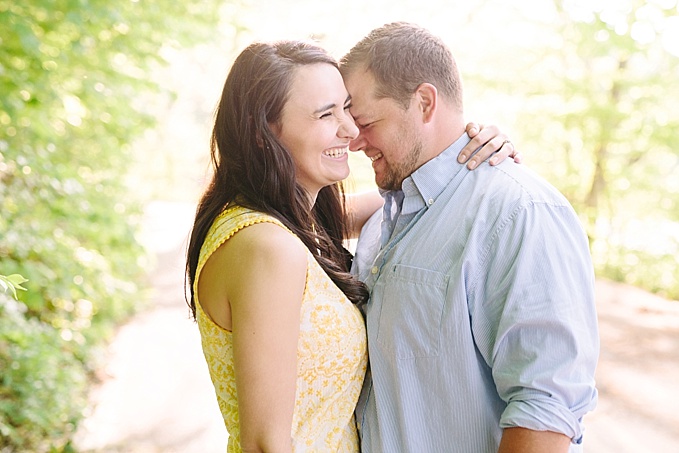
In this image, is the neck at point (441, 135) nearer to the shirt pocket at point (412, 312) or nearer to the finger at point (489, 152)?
the finger at point (489, 152)

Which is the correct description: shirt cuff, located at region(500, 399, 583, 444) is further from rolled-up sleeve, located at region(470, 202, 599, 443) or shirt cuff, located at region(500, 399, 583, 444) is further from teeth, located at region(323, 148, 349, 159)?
teeth, located at region(323, 148, 349, 159)

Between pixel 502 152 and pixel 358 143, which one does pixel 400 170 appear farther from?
pixel 502 152

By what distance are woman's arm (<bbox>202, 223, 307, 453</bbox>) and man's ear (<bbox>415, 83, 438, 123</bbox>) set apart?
600 millimetres

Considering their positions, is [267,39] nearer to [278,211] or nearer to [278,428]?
[278,211]

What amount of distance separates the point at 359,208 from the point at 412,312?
0.97 m

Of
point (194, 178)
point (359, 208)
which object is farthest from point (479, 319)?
point (194, 178)

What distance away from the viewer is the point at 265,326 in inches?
67.4

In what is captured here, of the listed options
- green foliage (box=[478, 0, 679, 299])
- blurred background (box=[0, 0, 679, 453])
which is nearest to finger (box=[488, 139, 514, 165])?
blurred background (box=[0, 0, 679, 453])

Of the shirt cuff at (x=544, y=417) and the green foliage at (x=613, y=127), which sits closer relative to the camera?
the shirt cuff at (x=544, y=417)

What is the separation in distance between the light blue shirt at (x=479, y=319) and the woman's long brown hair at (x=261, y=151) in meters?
0.24

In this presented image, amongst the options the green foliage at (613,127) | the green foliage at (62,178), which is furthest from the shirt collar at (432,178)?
the green foliage at (613,127)

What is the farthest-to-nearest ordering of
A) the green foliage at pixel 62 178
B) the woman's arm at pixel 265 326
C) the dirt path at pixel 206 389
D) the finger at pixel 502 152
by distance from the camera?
the dirt path at pixel 206 389 → the green foliage at pixel 62 178 → the finger at pixel 502 152 → the woman's arm at pixel 265 326

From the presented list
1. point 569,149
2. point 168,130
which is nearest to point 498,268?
point 569,149

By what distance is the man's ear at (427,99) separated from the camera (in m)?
2.06
